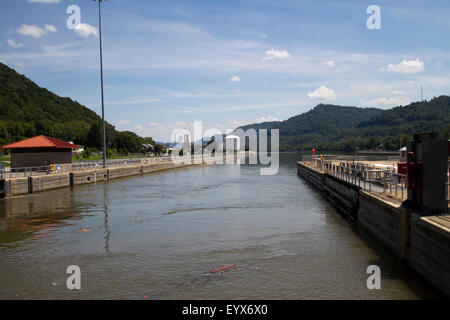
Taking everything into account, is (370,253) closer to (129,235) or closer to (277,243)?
(277,243)

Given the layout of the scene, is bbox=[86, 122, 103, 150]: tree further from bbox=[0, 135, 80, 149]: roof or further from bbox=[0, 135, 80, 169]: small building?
bbox=[0, 135, 80, 169]: small building

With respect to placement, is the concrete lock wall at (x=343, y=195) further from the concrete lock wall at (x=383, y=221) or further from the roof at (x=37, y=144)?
the roof at (x=37, y=144)

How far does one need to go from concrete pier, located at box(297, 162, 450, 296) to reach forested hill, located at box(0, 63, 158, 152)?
108m

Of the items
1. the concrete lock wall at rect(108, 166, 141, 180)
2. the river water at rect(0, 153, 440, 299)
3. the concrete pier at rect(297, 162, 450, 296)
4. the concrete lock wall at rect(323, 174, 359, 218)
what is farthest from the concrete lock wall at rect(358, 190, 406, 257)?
the concrete lock wall at rect(108, 166, 141, 180)

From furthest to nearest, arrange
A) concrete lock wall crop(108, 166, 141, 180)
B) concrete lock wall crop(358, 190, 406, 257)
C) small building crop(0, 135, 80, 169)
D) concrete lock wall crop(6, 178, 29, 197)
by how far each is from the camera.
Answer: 1. concrete lock wall crop(108, 166, 141, 180)
2. small building crop(0, 135, 80, 169)
3. concrete lock wall crop(6, 178, 29, 197)
4. concrete lock wall crop(358, 190, 406, 257)

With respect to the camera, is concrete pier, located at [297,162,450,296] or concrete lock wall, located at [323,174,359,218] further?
concrete lock wall, located at [323,174,359,218]

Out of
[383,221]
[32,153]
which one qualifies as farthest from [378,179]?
[32,153]

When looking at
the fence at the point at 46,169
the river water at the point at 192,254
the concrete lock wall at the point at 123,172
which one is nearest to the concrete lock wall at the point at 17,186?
the fence at the point at 46,169

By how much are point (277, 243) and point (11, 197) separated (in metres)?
24.0

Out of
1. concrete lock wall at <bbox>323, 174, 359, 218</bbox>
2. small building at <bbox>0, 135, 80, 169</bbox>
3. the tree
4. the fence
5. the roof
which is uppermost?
the tree

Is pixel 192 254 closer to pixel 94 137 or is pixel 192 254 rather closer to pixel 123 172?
pixel 123 172

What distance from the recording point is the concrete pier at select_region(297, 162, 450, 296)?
9.26 metres

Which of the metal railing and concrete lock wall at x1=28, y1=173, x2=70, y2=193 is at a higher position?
the metal railing

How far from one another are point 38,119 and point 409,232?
165206 millimetres
